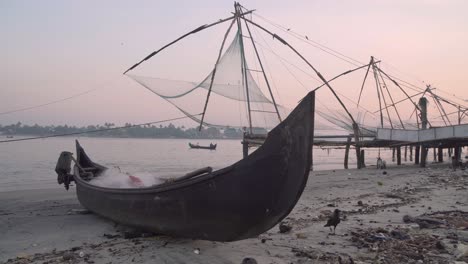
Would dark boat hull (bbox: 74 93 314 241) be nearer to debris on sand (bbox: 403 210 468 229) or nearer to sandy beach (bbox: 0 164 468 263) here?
sandy beach (bbox: 0 164 468 263)

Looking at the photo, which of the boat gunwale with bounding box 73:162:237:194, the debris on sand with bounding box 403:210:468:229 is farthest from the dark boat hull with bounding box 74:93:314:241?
the debris on sand with bounding box 403:210:468:229

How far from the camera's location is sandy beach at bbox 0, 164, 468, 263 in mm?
4578

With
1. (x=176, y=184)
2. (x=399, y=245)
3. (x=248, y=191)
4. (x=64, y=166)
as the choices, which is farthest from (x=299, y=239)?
(x=64, y=166)

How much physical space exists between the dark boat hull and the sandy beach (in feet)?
1.26

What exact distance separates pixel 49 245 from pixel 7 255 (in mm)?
564

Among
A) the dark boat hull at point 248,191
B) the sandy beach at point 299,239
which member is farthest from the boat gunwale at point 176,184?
the sandy beach at point 299,239

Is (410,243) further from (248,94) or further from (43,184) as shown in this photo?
(43,184)

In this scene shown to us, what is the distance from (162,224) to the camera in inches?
201

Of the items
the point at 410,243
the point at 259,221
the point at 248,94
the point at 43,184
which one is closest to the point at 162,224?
the point at 259,221

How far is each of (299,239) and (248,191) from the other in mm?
1534

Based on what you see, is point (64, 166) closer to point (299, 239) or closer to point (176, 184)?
point (176, 184)

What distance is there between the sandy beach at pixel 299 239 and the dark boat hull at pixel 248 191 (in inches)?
15.2

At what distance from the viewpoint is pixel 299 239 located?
209 inches

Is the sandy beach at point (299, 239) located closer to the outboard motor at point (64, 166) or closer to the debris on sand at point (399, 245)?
the debris on sand at point (399, 245)
